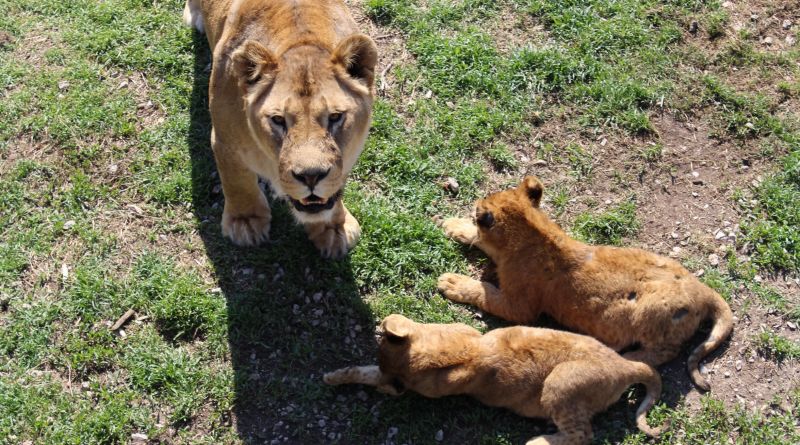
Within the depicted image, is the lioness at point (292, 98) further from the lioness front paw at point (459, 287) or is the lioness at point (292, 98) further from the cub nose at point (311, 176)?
the lioness front paw at point (459, 287)

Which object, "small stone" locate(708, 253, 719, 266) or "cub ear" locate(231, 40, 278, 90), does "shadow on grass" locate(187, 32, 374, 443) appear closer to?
"cub ear" locate(231, 40, 278, 90)

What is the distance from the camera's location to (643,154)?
7047 mm

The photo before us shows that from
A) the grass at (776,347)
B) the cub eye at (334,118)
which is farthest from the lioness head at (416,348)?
the grass at (776,347)

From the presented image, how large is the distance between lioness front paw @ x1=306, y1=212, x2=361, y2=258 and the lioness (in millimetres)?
106

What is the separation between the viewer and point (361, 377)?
5.48m

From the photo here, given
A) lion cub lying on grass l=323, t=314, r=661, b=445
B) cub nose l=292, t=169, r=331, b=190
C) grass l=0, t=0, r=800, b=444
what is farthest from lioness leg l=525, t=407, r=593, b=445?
cub nose l=292, t=169, r=331, b=190

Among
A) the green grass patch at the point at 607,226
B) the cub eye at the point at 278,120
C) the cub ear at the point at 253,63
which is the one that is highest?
the cub ear at the point at 253,63

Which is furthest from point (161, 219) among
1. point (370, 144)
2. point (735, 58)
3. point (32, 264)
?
point (735, 58)

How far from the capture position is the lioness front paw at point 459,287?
19.8 feet

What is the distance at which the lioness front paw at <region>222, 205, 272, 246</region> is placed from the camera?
6375 millimetres

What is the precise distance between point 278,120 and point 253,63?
1.38 feet

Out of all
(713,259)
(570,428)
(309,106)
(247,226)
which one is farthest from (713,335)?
(247,226)

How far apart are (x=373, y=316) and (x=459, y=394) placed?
3.11ft

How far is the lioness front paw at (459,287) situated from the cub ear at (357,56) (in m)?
1.71
